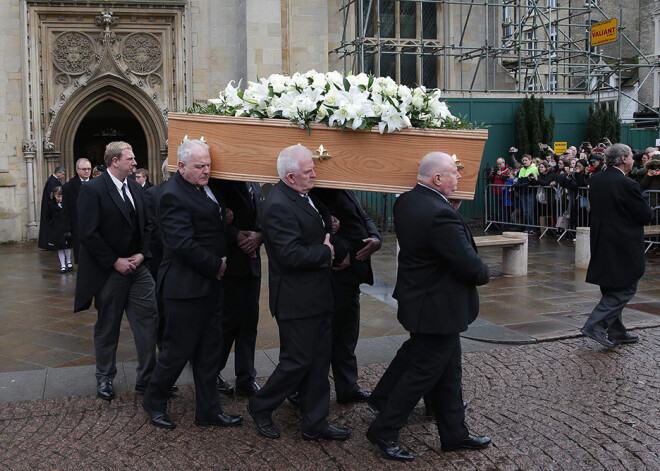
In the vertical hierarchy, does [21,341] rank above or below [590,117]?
below

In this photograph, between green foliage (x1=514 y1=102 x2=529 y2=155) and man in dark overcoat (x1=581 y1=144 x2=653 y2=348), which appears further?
green foliage (x1=514 y1=102 x2=529 y2=155)

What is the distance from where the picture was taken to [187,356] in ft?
15.2

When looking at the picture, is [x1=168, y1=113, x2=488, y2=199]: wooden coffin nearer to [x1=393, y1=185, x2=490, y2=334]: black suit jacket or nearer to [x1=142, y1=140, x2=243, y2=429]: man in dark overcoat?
[x1=142, y1=140, x2=243, y2=429]: man in dark overcoat

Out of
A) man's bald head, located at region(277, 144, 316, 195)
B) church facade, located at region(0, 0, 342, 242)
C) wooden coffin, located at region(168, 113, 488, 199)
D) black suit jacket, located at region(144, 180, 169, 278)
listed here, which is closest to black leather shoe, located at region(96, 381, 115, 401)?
black suit jacket, located at region(144, 180, 169, 278)

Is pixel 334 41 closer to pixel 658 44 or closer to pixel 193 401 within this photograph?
pixel 193 401

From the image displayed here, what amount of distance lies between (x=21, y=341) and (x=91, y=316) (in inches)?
44.6

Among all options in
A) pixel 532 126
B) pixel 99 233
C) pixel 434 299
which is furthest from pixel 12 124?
pixel 434 299

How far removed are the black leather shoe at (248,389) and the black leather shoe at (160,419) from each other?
0.74m

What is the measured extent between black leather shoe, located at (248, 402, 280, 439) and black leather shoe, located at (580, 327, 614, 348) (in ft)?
10.7

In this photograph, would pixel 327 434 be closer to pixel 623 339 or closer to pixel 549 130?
pixel 623 339

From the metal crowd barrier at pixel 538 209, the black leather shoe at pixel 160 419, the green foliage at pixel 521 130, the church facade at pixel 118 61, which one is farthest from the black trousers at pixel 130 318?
the green foliage at pixel 521 130

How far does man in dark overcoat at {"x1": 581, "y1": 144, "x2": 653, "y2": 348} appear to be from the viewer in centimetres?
644

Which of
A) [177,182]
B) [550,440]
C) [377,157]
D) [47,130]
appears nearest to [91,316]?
[177,182]

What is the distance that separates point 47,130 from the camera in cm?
1648
